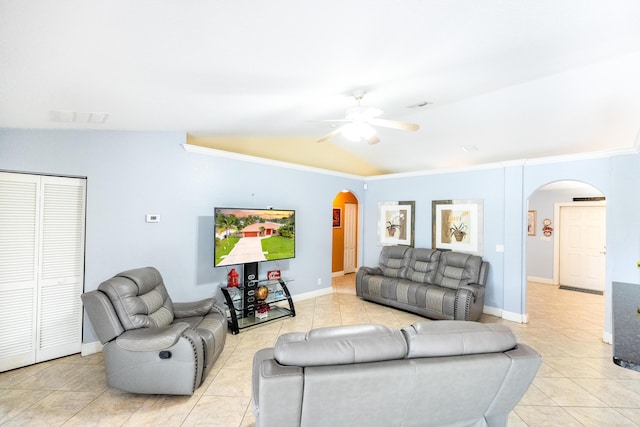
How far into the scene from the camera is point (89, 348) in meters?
3.31

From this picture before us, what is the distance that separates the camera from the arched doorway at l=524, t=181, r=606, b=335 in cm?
628

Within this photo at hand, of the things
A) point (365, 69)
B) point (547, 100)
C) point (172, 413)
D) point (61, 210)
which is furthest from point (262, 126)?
point (547, 100)

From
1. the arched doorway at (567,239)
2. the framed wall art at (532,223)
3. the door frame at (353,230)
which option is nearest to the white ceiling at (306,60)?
the arched doorway at (567,239)

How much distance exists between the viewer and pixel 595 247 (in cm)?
632

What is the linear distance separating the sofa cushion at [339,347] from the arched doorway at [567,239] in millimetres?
6062

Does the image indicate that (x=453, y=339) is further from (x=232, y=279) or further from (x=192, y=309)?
(x=232, y=279)

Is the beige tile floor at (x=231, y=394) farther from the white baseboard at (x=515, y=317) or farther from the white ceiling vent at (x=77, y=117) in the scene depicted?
the white ceiling vent at (x=77, y=117)

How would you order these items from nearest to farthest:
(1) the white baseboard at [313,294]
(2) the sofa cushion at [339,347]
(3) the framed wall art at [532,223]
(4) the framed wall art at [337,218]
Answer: (2) the sofa cushion at [339,347] → (1) the white baseboard at [313,294] → (3) the framed wall art at [532,223] → (4) the framed wall art at [337,218]

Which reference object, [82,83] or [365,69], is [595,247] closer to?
[365,69]

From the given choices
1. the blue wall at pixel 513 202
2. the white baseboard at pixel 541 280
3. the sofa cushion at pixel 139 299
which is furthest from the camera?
the white baseboard at pixel 541 280

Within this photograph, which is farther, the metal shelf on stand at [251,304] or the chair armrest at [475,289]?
the chair armrest at [475,289]

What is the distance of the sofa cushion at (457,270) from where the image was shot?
453 centimetres

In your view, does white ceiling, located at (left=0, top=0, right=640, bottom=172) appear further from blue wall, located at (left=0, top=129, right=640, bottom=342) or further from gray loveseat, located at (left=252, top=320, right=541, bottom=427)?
gray loveseat, located at (left=252, top=320, right=541, bottom=427)

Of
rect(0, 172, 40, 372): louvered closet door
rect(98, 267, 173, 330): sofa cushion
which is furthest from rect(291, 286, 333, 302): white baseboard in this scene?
rect(0, 172, 40, 372): louvered closet door
